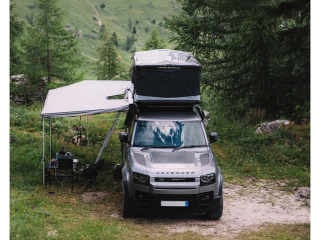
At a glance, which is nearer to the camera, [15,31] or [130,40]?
[15,31]

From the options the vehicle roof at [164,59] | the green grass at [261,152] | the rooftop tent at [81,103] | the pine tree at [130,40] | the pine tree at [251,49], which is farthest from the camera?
the pine tree at [130,40]

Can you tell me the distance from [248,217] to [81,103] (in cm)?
553

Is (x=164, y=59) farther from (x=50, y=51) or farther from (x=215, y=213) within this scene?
(x=50, y=51)

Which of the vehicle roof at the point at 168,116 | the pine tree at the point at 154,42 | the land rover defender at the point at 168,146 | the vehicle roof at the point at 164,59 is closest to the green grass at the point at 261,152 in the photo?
the land rover defender at the point at 168,146

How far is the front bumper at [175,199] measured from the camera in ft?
21.3

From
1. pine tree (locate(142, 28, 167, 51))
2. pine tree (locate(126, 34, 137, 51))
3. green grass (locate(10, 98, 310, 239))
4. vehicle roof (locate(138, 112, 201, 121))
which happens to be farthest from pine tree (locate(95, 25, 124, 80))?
pine tree (locate(126, 34, 137, 51))

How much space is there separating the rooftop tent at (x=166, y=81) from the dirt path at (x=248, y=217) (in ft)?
9.62

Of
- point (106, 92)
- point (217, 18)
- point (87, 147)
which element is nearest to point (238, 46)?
point (217, 18)

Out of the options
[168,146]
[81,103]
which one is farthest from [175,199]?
[81,103]

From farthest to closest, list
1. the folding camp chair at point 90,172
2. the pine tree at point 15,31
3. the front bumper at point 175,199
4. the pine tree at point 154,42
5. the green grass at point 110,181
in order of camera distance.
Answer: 1. the pine tree at point 154,42
2. the pine tree at point 15,31
3. the folding camp chair at point 90,172
4. the front bumper at point 175,199
5. the green grass at point 110,181

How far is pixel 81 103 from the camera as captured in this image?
9367 millimetres

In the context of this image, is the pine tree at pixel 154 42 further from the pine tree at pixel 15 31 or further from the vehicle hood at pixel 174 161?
the vehicle hood at pixel 174 161

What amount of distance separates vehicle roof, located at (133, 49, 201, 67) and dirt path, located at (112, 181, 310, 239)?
12.4 ft

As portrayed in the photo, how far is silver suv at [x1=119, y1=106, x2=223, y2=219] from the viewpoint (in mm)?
6492
